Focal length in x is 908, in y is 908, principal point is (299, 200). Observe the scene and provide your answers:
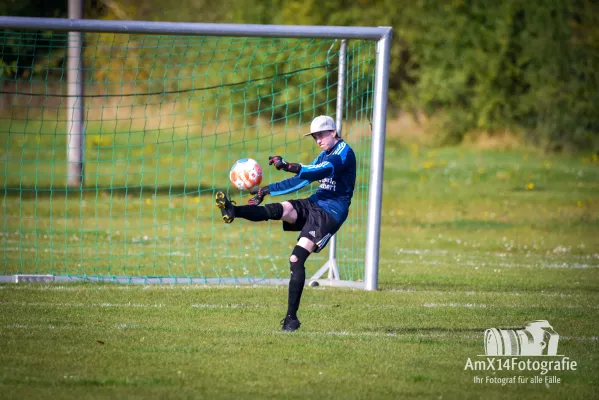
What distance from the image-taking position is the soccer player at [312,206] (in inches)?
344

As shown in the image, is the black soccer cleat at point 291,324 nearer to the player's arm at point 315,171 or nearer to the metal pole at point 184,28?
the player's arm at point 315,171

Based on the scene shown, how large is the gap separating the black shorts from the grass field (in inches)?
35.2

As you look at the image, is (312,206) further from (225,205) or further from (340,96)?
(340,96)

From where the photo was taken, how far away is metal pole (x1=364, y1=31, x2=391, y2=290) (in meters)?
11.5

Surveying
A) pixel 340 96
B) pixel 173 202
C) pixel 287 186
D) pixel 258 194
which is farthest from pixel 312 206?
pixel 173 202

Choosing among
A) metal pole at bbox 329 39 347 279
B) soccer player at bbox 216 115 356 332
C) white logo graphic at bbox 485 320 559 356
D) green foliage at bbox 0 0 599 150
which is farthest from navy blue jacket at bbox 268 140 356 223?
green foliage at bbox 0 0 599 150

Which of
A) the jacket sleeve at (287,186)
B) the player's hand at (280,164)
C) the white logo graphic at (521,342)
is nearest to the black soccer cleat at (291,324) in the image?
the jacket sleeve at (287,186)

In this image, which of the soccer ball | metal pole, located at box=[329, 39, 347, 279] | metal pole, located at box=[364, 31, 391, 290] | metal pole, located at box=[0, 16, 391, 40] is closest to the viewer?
the soccer ball

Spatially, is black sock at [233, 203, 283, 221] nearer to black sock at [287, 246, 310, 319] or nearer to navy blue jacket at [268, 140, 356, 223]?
navy blue jacket at [268, 140, 356, 223]

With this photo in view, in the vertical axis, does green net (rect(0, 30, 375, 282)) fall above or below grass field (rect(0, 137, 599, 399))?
above

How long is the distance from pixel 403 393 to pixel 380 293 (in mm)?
4708

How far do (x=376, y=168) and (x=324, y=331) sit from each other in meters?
3.27

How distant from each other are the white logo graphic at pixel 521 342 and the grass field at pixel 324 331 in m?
0.15

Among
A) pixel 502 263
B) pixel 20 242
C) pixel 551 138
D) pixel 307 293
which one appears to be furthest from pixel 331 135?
pixel 551 138
